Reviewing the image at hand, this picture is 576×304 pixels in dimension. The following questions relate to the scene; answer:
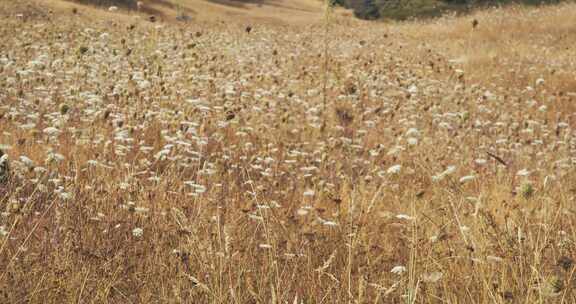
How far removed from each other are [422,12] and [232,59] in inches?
806

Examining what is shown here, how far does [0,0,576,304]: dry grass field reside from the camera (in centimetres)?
253

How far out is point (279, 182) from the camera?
14.5 ft

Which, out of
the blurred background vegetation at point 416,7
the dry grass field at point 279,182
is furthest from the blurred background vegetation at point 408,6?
the dry grass field at point 279,182

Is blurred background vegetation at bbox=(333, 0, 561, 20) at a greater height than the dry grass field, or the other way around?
blurred background vegetation at bbox=(333, 0, 561, 20)

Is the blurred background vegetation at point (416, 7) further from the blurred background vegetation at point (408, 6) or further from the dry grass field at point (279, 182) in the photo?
the dry grass field at point (279, 182)

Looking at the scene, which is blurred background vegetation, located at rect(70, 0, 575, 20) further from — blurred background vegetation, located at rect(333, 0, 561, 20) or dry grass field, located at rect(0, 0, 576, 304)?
dry grass field, located at rect(0, 0, 576, 304)

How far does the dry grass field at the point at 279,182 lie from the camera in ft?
8.30

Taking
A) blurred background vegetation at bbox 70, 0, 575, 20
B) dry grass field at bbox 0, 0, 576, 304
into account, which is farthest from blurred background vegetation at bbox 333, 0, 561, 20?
dry grass field at bbox 0, 0, 576, 304

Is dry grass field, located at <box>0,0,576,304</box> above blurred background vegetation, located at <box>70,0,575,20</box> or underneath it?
underneath

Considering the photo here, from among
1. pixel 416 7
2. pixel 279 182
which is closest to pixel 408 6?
pixel 416 7

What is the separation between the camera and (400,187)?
4969 mm

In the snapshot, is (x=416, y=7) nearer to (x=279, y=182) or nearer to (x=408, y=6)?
(x=408, y=6)

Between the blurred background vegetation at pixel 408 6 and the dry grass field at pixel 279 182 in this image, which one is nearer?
the dry grass field at pixel 279 182

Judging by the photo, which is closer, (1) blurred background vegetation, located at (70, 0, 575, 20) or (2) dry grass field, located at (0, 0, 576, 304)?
(2) dry grass field, located at (0, 0, 576, 304)
